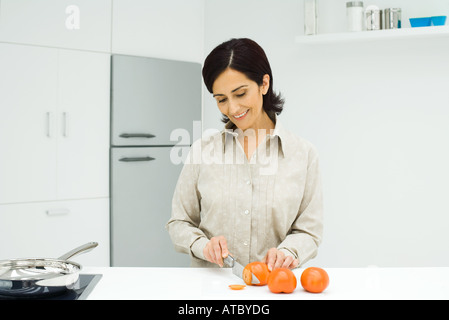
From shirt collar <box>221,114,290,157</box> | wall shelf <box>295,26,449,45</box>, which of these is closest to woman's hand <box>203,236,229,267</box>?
shirt collar <box>221,114,290,157</box>

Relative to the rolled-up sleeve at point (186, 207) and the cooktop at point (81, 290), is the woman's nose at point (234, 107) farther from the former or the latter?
the cooktop at point (81, 290)

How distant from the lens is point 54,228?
10.2 ft

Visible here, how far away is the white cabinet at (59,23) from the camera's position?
291cm

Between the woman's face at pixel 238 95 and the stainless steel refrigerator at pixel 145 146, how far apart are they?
5.07ft

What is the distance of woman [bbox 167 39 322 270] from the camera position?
1808 mm

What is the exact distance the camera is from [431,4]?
9.96ft

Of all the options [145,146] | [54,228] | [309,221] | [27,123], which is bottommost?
[54,228]

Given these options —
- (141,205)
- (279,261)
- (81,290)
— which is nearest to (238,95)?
(279,261)

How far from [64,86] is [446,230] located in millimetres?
2312

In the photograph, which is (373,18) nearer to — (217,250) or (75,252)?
(217,250)

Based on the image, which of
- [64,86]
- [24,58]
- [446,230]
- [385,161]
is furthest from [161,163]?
[446,230]

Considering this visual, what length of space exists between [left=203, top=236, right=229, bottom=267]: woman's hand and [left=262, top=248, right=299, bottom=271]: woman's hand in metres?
0.12

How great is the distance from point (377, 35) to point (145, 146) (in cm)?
151
